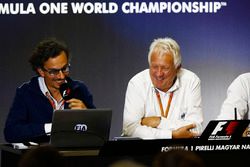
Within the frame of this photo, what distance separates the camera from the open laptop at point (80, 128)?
5.92 metres

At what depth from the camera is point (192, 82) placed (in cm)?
811

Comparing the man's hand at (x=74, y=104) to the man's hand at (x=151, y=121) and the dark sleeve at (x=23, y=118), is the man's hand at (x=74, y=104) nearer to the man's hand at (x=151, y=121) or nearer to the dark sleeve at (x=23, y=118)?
the dark sleeve at (x=23, y=118)

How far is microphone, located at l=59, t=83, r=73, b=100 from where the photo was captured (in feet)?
25.5

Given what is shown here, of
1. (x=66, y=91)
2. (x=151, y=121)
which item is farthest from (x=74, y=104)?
(x=151, y=121)

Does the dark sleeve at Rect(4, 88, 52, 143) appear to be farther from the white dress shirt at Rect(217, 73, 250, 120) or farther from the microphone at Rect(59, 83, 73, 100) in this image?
the white dress shirt at Rect(217, 73, 250, 120)

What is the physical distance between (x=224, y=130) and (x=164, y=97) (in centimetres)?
202

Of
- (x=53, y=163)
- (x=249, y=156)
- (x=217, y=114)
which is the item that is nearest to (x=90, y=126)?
(x=249, y=156)

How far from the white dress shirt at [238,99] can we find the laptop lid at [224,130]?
1.92m

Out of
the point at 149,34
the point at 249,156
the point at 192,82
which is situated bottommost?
the point at 249,156

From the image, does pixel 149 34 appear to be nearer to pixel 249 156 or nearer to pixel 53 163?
pixel 249 156

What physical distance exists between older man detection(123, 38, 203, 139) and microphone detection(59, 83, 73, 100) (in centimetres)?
66

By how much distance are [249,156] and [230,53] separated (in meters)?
2.33

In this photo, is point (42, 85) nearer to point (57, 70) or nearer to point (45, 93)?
point (45, 93)

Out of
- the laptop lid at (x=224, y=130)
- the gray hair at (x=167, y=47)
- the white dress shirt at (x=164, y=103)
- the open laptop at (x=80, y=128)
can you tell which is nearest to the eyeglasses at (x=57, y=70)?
the white dress shirt at (x=164, y=103)
